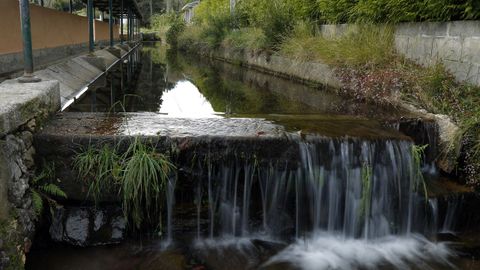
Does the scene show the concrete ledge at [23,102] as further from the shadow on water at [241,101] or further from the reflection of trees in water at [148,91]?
the reflection of trees in water at [148,91]

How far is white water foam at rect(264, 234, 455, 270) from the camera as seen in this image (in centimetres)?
425

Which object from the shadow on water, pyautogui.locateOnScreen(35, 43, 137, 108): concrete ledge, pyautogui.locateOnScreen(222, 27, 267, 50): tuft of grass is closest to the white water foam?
the shadow on water

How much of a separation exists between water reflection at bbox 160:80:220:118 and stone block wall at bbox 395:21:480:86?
3794 millimetres

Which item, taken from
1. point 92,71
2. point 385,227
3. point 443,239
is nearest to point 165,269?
point 385,227

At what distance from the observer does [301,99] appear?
8.69m

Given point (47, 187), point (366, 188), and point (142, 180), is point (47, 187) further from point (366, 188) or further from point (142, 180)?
point (366, 188)

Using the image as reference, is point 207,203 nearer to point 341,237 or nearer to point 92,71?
point 341,237

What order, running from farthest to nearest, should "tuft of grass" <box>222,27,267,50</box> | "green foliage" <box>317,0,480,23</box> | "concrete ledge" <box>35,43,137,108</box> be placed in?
"tuft of grass" <box>222,27,267,50</box> < "concrete ledge" <box>35,43,137,108</box> < "green foliage" <box>317,0,480,23</box>

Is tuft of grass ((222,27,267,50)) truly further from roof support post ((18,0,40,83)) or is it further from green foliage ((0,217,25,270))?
green foliage ((0,217,25,270))

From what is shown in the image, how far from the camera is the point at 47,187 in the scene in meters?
4.09

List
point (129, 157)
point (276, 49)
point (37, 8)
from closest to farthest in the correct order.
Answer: point (129, 157) < point (37, 8) < point (276, 49)

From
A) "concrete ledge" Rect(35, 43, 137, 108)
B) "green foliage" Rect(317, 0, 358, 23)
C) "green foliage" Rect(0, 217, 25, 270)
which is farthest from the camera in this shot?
"green foliage" Rect(317, 0, 358, 23)

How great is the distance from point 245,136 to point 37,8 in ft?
27.5

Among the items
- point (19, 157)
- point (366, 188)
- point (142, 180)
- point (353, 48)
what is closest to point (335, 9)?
point (353, 48)
